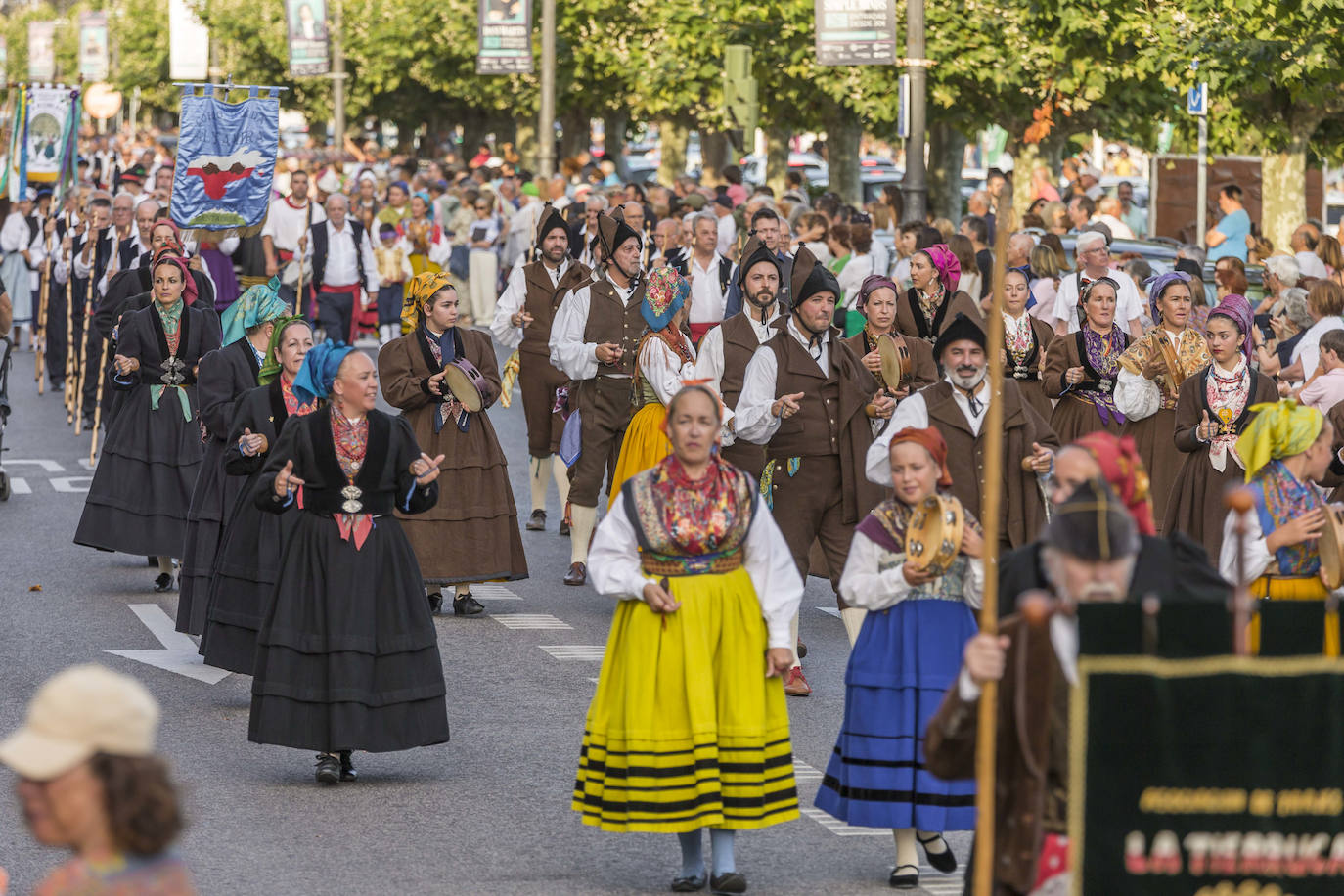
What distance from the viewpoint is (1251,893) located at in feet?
17.4

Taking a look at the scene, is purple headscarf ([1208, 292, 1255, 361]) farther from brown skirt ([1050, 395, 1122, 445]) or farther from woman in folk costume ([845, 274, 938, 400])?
woman in folk costume ([845, 274, 938, 400])

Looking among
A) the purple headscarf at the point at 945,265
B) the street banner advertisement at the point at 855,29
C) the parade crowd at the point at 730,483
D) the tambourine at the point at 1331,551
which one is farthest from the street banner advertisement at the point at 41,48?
the tambourine at the point at 1331,551

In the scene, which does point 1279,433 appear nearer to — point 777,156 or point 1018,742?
point 1018,742

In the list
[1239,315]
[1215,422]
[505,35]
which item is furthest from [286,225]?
[1215,422]

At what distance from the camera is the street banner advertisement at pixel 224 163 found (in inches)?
629

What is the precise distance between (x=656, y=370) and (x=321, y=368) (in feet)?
9.80

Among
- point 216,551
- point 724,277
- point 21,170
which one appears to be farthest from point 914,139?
point 216,551

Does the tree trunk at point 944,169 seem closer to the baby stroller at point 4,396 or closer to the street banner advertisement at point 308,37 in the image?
the street banner advertisement at point 308,37

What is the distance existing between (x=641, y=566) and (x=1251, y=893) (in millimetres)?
2599

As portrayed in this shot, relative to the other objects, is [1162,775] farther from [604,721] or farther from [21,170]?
[21,170]

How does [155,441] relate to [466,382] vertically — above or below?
below

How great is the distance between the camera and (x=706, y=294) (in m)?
15.0

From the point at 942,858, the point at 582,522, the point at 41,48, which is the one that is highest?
the point at 41,48

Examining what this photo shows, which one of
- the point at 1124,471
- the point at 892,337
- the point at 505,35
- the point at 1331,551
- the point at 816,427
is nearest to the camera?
the point at 1124,471
